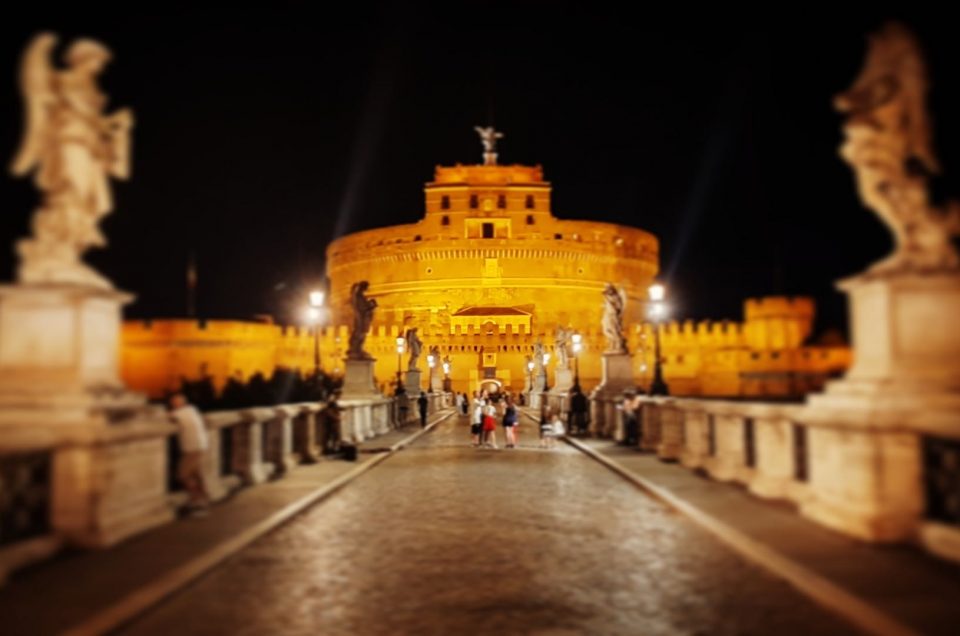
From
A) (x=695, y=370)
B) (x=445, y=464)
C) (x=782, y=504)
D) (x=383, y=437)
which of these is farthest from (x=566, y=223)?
(x=782, y=504)

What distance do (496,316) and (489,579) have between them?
7182 cm

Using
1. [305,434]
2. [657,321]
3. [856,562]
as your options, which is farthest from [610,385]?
[856,562]

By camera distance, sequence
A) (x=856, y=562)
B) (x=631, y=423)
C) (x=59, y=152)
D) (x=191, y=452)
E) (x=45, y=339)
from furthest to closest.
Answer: (x=631, y=423) < (x=191, y=452) < (x=59, y=152) < (x=45, y=339) < (x=856, y=562)

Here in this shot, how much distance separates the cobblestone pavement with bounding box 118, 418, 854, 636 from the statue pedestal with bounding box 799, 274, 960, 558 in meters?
1.15

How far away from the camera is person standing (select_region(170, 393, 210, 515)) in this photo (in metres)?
9.59

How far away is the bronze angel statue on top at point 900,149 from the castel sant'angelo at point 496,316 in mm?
54007

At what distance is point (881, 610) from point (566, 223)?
83685 mm

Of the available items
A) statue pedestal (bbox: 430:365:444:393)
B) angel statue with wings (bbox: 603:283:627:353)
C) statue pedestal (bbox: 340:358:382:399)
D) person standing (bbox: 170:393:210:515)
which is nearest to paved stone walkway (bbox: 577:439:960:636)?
person standing (bbox: 170:393:210:515)

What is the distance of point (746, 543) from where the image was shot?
7.61m

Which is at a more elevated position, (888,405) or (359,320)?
(359,320)

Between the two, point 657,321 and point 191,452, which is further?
point 657,321

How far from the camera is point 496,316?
7856 centimetres

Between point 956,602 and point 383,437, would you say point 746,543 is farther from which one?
point 383,437

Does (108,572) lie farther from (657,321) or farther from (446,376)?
(446,376)
